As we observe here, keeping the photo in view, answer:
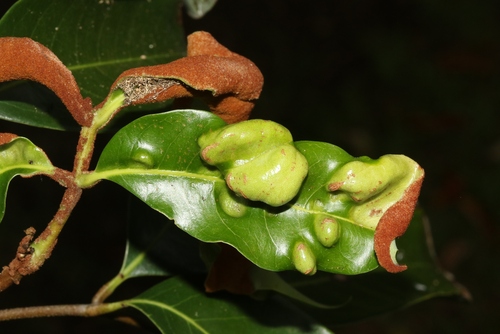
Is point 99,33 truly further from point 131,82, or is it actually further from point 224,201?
point 224,201

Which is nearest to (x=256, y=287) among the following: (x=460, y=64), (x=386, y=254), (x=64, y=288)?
(x=386, y=254)

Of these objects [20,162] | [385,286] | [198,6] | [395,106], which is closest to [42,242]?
[20,162]

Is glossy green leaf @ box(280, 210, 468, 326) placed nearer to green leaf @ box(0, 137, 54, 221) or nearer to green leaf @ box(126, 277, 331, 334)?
green leaf @ box(126, 277, 331, 334)

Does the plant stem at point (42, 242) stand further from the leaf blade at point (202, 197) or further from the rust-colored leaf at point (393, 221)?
the rust-colored leaf at point (393, 221)

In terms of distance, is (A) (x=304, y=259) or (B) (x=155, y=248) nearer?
(A) (x=304, y=259)

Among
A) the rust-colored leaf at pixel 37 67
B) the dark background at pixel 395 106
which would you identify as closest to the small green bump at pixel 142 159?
the rust-colored leaf at pixel 37 67

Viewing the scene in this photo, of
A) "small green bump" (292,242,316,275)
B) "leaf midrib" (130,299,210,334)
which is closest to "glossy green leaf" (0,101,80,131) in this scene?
"leaf midrib" (130,299,210,334)

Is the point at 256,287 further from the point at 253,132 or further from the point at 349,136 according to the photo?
the point at 349,136
